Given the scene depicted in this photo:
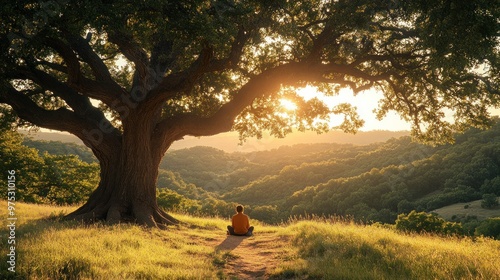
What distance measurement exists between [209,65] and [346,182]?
81017 mm

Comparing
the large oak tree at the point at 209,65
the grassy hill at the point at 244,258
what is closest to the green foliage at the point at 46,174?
the large oak tree at the point at 209,65

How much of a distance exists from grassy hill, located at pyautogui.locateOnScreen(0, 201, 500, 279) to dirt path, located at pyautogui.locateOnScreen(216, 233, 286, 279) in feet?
0.08

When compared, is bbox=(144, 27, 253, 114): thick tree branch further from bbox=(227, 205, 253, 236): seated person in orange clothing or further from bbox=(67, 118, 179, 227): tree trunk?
bbox=(227, 205, 253, 236): seated person in orange clothing

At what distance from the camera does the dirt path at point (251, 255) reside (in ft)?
29.1

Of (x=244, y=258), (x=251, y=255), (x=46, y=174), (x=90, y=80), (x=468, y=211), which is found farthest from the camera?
(x=468, y=211)

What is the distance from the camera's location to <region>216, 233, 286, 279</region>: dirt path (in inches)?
349

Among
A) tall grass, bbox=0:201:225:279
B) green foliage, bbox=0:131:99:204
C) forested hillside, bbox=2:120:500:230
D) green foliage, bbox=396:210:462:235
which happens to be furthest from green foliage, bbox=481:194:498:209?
tall grass, bbox=0:201:225:279

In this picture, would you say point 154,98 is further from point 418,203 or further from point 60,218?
point 418,203

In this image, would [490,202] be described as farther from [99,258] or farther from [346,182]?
[99,258]

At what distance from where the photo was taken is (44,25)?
9531 millimetres

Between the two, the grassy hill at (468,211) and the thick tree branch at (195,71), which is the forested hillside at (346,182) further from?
the thick tree branch at (195,71)

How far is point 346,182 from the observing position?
8994 centimetres

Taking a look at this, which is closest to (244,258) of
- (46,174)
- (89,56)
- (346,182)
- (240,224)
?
(240,224)

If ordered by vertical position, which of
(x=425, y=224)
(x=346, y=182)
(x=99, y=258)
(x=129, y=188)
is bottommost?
(x=346, y=182)
